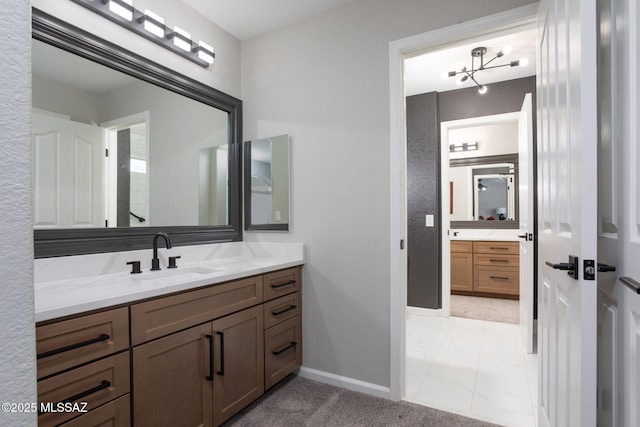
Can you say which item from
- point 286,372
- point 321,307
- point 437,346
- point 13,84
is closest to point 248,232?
point 321,307

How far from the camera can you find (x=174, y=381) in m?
1.43

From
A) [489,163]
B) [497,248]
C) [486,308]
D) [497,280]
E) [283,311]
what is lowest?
[486,308]

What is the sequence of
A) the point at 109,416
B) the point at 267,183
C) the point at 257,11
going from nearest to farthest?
the point at 109,416 < the point at 257,11 < the point at 267,183

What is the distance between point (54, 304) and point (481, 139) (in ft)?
17.0

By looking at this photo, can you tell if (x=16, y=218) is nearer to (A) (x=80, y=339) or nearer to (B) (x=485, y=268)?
(A) (x=80, y=339)

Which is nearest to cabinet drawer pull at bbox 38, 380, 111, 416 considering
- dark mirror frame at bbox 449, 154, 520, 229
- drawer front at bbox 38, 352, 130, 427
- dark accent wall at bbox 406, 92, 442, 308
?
drawer front at bbox 38, 352, 130, 427

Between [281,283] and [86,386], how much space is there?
44.4 inches

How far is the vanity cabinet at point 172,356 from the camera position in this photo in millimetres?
1107

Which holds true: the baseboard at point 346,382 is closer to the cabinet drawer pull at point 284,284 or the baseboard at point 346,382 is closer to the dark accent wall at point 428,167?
→ the cabinet drawer pull at point 284,284

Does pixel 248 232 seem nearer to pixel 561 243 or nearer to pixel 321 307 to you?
pixel 321 307

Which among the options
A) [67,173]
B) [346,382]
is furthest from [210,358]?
[67,173]

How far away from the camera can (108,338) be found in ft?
3.96

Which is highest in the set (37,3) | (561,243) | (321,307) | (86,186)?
(37,3)

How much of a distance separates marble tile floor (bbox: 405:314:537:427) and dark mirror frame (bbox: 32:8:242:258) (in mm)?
1745
